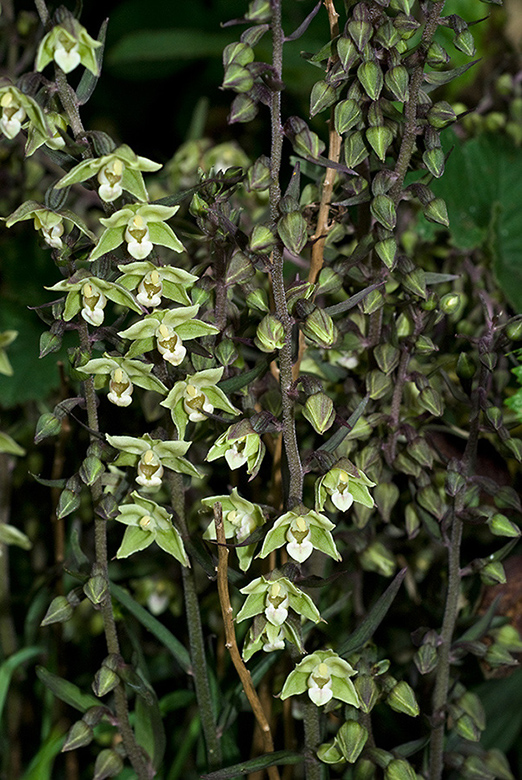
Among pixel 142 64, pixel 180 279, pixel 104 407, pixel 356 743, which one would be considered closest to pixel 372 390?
pixel 180 279

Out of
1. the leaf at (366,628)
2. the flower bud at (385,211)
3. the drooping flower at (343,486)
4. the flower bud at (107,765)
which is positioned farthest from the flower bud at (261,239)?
the flower bud at (107,765)

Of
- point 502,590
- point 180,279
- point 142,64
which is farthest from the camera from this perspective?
point 142,64

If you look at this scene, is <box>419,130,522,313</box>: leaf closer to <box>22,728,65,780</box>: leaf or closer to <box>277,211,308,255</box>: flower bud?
<box>277,211,308,255</box>: flower bud

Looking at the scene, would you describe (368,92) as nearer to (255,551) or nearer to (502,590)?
(255,551)

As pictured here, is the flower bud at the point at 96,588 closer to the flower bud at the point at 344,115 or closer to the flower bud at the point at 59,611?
the flower bud at the point at 59,611

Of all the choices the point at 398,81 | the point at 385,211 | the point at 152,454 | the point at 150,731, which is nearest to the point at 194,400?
the point at 152,454

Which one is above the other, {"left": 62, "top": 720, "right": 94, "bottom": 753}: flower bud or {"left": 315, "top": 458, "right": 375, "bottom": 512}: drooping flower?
{"left": 315, "top": 458, "right": 375, "bottom": 512}: drooping flower

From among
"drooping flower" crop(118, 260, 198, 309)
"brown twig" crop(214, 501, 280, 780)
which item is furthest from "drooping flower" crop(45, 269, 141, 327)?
"brown twig" crop(214, 501, 280, 780)
